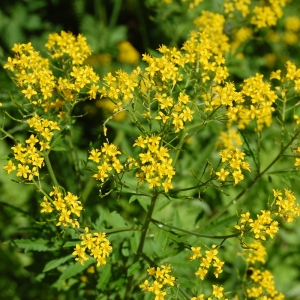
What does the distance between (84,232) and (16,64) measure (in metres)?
1.71

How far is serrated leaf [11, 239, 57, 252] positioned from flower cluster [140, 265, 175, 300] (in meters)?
1.07

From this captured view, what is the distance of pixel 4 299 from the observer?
6441 millimetres

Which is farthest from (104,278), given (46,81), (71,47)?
(71,47)

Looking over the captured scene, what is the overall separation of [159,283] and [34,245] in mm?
1327

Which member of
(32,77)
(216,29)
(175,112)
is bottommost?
(175,112)

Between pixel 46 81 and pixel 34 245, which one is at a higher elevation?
pixel 46 81

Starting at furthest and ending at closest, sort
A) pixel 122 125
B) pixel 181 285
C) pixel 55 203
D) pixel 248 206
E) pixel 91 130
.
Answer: pixel 91 130
pixel 248 206
pixel 122 125
pixel 181 285
pixel 55 203

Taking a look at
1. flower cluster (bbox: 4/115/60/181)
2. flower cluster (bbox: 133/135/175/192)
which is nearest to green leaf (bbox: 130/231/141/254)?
flower cluster (bbox: 133/135/175/192)

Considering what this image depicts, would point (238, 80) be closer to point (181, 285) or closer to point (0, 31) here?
point (0, 31)

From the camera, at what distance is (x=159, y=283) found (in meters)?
3.84

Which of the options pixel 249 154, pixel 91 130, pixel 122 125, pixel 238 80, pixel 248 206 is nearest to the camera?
pixel 249 154

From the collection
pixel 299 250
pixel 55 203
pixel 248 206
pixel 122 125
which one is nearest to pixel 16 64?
pixel 55 203

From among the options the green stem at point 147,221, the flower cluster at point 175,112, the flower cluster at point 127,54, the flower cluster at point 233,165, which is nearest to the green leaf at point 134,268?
the green stem at point 147,221

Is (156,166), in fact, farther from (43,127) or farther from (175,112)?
Result: (43,127)
